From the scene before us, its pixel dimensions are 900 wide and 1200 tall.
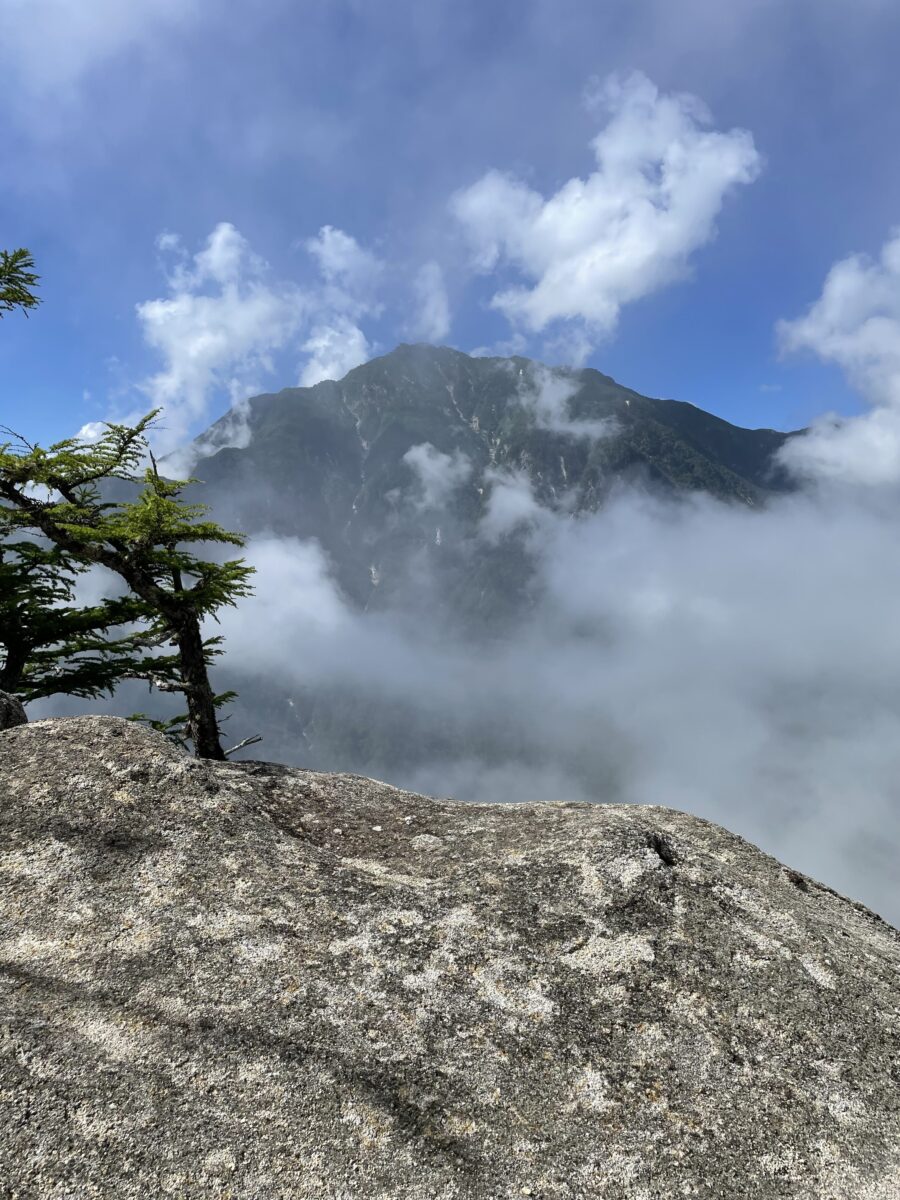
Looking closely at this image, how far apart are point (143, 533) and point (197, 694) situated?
5.32 metres

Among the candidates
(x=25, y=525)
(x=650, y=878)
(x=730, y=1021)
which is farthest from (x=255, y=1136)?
(x=25, y=525)

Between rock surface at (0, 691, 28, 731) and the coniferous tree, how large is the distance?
602cm

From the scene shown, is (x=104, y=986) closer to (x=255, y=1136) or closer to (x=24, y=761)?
(x=255, y=1136)

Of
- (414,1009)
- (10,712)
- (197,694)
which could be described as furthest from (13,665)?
(414,1009)

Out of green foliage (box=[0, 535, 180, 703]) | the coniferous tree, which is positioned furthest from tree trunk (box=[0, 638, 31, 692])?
the coniferous tree

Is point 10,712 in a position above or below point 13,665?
below

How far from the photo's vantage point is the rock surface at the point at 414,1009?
217 inches

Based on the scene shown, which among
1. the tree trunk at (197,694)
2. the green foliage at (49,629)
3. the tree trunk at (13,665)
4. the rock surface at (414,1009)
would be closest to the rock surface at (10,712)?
the rock surface at (414,1009)

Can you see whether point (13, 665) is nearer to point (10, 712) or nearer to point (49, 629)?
point (49, 629)

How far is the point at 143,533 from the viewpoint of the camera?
18406 mm

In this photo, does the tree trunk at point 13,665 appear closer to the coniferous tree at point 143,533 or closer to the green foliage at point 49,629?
the green foliage at point 49,629

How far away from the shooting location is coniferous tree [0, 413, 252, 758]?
18.7 metres

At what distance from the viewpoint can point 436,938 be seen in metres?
7.86

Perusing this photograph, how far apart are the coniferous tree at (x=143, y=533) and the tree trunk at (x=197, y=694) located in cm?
3
